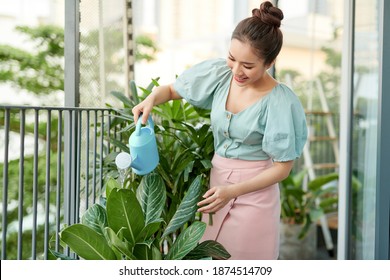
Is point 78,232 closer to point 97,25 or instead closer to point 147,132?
point 147,132

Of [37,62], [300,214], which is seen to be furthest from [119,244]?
[37,62]

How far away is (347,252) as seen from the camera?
2641mm

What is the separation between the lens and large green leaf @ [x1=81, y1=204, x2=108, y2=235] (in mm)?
1640

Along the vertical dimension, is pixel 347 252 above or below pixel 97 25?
below

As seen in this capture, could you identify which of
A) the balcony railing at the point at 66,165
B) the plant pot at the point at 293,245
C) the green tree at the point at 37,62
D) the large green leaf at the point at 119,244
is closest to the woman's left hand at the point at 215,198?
the large green leaf at the point at 119,244

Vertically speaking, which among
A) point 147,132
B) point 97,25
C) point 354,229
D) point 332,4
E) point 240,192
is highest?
point 332,4

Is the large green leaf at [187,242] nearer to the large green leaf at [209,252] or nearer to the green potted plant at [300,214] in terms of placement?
the large green leaf at [209,252]

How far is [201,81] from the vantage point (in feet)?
6.17

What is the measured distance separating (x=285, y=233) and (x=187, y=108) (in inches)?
70.2

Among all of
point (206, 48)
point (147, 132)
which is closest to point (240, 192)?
point (147, 132)

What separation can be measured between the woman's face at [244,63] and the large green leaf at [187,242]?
20.2 inches

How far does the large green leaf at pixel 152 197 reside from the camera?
1691 millimetres

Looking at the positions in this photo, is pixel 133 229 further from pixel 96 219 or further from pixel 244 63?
pixel 244 63
